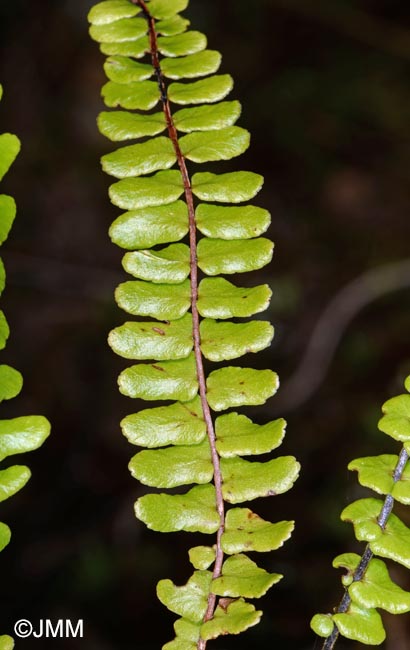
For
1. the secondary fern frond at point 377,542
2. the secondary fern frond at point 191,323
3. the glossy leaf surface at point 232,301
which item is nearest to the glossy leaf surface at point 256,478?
the secondary fern frond at point 191,323

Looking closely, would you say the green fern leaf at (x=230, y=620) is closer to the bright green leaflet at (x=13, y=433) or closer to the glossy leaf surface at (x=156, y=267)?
the bright green leaflet at (x=13, y=433)

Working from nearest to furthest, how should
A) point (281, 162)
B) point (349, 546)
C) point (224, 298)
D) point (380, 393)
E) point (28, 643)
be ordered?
point (224, 298) → point (28, 643) → point (349, 546) → point (380, 393) → point (281, 162)

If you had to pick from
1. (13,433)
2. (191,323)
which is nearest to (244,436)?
(191,323)

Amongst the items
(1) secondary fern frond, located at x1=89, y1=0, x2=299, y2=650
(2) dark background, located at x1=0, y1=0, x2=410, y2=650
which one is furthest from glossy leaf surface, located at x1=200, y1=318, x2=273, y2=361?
(2) dark background, located at x1=0, y1=0, x2=410, y2=650

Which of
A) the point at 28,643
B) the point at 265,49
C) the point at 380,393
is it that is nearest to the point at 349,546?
the point at 380,393

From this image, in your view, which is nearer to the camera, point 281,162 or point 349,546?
point 349,546

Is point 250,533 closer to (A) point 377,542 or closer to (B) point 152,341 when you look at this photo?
(A) point 377,542

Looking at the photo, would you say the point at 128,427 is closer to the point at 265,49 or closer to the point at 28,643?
the point at 28,643

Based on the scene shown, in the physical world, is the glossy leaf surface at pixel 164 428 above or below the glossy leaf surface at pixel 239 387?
below
